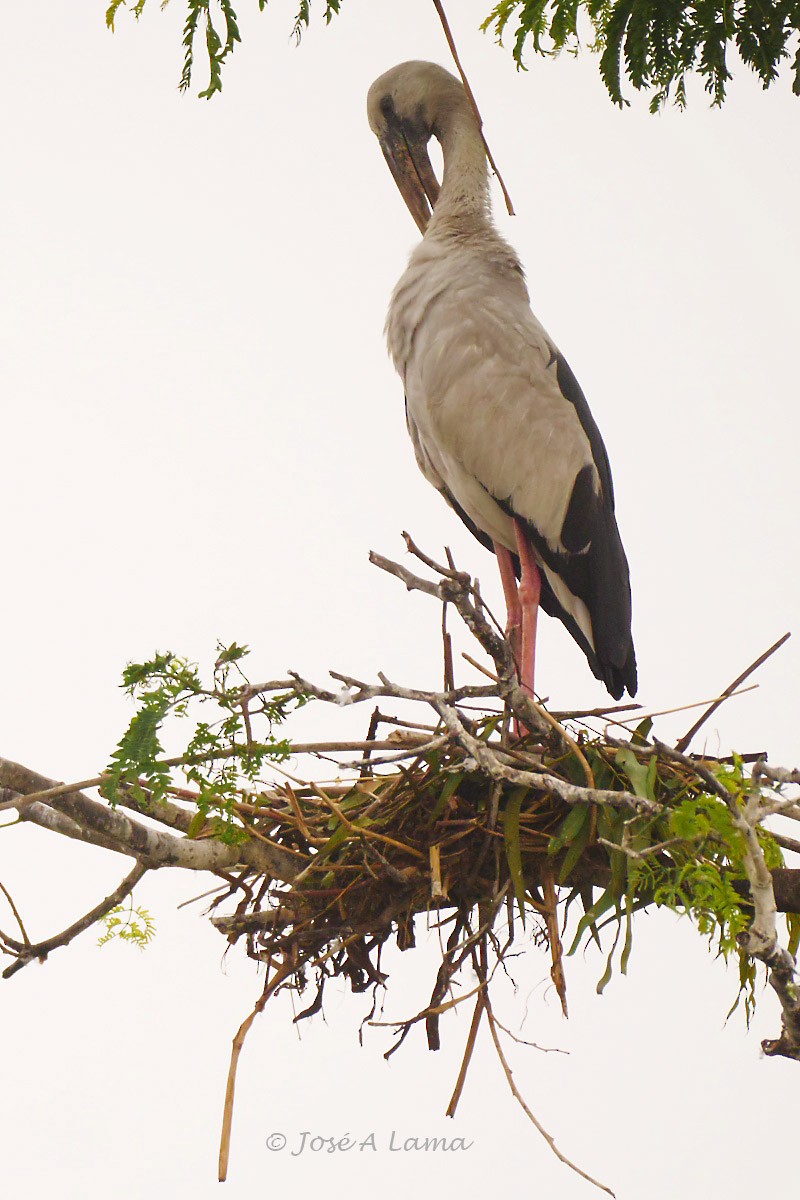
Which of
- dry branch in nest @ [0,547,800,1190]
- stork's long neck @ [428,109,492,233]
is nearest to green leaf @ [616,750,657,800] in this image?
dry branch in nest @ [0,547,800,1190]

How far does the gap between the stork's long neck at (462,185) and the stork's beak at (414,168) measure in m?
0.20

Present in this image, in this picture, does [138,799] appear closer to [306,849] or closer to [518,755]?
[306,849]

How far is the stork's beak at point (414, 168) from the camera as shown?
481 cm

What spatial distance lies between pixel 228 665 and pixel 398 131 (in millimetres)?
2988

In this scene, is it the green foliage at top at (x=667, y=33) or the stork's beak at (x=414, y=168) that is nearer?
the green foliage at top at (x=667, y=33)

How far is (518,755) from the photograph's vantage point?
2686 mm

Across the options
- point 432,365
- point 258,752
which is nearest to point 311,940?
point 258,752

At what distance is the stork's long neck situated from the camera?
442cm

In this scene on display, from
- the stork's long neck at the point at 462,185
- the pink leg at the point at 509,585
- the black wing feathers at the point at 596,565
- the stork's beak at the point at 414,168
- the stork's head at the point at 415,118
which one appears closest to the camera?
the black wing feathers at the point at 596,565

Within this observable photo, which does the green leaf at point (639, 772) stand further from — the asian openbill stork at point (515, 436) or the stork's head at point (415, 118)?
the stork's head at point (415, 118)

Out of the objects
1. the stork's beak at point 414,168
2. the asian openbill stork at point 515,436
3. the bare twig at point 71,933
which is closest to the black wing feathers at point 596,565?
the asian openbill stork at point 515,436

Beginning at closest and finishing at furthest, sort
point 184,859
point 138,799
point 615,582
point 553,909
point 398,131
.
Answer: point 138,799, point 184,859, point 553,909, point 615,582, point 398,131

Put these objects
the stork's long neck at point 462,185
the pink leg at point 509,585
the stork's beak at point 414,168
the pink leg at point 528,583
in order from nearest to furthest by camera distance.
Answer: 1. the pink leg at point 528,583
2. the pink leg at point 509,585
3. the stork's long neck at point 462,185
4. the stork's beak at point 414,168

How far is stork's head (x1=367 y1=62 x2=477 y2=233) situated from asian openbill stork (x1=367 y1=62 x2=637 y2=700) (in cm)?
53
